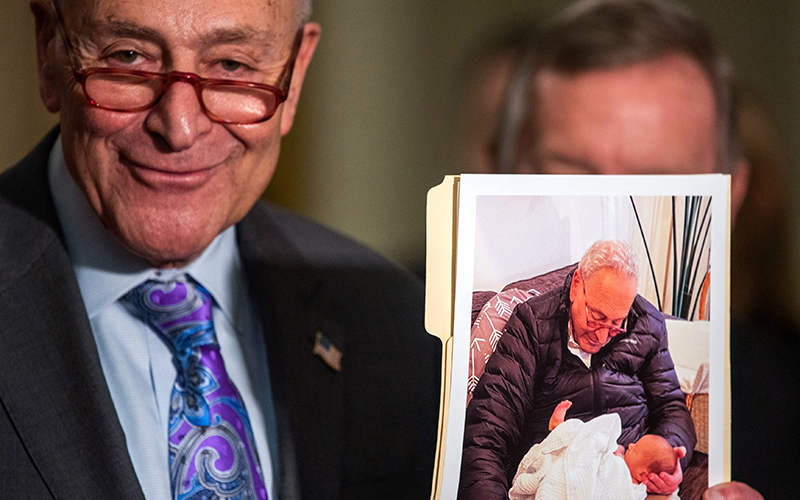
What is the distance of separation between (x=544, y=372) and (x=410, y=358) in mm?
511

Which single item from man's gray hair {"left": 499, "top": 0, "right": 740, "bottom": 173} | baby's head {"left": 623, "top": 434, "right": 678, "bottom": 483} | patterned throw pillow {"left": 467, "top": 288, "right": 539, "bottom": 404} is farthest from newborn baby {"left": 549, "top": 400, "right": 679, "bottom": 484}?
man's gray hair {"left": 499, "top": 0, "right": 740, "bottom": 173}

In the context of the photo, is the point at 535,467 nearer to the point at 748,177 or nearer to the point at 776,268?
the point at 748,177

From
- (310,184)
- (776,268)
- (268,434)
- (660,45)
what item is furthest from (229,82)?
(310,184)

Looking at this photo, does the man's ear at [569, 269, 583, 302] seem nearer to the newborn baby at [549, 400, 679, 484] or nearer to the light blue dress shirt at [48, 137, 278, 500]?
the newborn baby at [549, 400, 679, 484]

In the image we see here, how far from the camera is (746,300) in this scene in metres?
2.30

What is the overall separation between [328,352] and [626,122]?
3.16 ft

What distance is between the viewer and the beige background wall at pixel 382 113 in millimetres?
3404

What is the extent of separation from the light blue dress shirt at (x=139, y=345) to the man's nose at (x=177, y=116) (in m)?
0.24

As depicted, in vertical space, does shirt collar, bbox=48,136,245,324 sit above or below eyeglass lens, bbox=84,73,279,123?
below

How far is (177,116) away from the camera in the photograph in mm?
963

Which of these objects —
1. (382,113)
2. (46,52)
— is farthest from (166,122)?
(382,113)

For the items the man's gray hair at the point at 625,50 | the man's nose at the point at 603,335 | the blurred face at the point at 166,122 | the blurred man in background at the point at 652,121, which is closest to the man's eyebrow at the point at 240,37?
the blurred face at the point at 166,122

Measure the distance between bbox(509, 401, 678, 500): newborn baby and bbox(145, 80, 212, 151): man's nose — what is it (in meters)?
0.62

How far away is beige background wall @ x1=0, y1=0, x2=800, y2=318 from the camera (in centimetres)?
340
